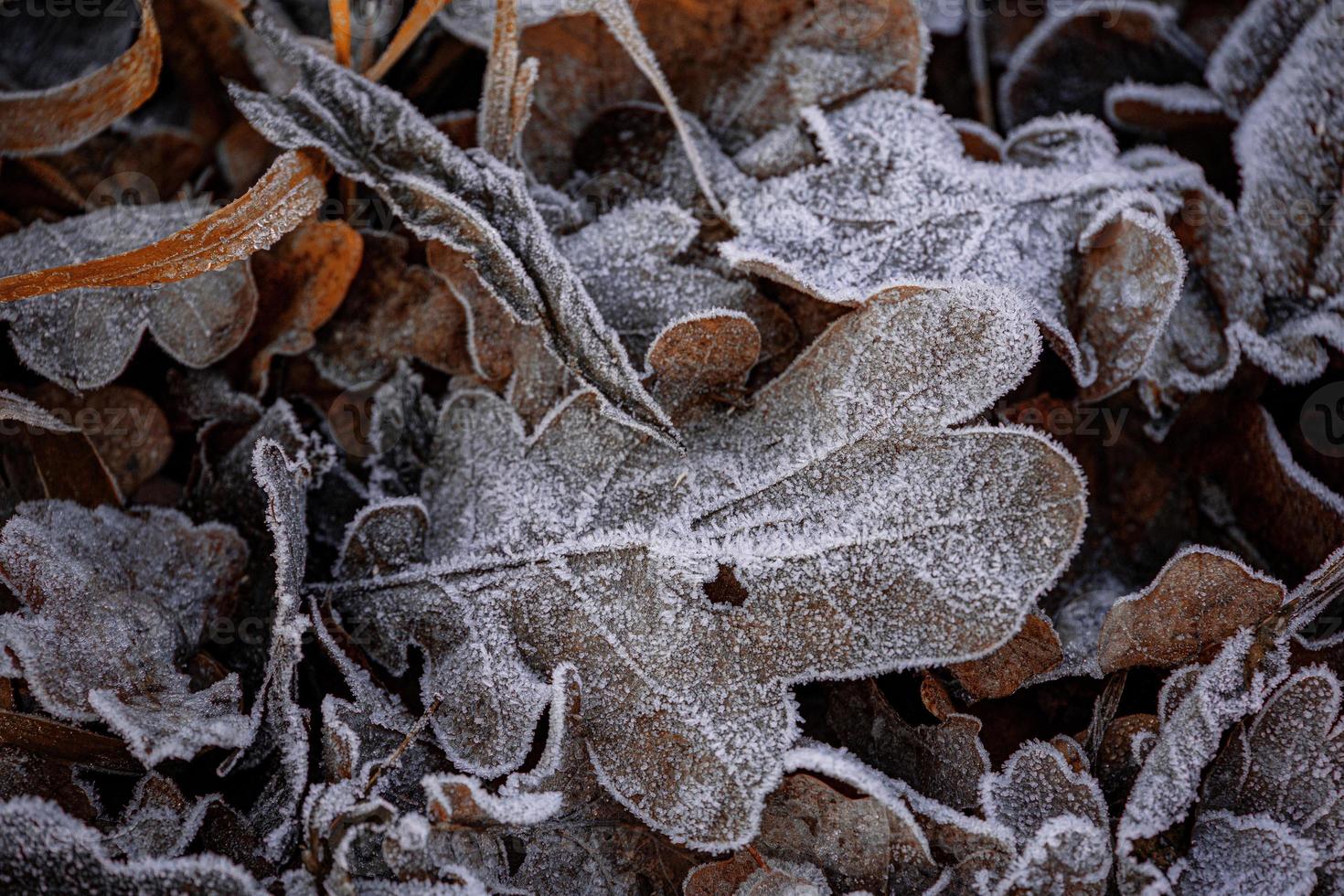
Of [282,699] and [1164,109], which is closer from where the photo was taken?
[282,699]

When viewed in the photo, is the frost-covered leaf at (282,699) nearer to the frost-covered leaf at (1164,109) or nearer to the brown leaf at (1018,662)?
the brown leaf at (1018,662)

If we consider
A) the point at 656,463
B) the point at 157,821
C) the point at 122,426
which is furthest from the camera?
the point at 122,426

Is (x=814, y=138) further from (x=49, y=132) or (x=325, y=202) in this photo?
(x=49, y=132)

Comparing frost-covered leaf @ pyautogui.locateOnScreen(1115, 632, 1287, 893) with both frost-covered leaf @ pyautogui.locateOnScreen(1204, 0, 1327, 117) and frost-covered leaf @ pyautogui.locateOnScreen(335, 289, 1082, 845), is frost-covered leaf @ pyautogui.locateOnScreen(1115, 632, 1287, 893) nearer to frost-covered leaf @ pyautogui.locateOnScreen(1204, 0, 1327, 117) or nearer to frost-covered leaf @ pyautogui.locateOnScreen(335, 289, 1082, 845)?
frost-covered leaf @ pyautogui.locateOnScreen(335, 289, 1082, 845)

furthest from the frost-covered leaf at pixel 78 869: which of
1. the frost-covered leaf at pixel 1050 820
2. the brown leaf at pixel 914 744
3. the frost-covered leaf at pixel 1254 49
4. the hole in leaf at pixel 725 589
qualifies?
the frost-covered leaf at pixel 1254 49

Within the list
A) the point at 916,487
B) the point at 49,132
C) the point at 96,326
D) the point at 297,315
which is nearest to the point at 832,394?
the point at 916,487

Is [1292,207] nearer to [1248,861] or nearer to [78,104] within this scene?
[1248,861]

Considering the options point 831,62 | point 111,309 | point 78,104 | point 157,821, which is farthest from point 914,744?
point 78,104
